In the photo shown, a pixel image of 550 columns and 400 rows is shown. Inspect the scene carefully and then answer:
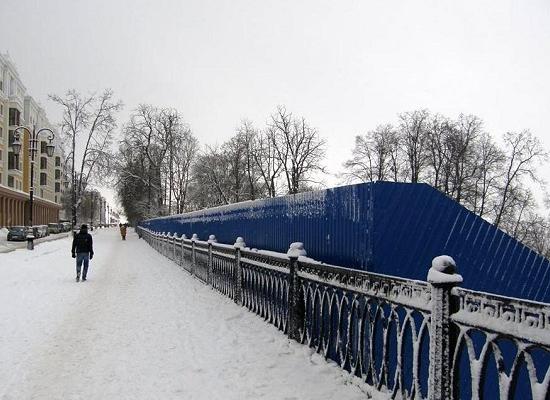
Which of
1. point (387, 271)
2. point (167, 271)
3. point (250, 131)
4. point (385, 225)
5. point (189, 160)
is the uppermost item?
point (250, 131)

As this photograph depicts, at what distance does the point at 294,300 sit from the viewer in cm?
614

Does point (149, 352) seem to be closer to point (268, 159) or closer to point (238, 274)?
point (238, 274)

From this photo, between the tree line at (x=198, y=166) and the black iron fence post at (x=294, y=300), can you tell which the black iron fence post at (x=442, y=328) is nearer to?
the black iron fence post at (x=294, y=300)

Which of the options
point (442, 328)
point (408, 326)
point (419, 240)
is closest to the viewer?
point (442, 328)

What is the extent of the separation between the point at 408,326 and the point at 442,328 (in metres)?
1.42

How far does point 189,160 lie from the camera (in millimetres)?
56281

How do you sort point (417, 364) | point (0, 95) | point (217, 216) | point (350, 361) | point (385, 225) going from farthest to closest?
point (0, 95) < point (217, 216) < point (385, 225) < point (350, 361) < point (417, 364)

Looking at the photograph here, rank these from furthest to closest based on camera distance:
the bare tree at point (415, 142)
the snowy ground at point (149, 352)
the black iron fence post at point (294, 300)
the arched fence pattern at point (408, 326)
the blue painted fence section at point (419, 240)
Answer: the bare tree at point (415, 142)
the black iron fence post at point (294, 300)
the blue painted fence section at point (419, 240)
the snowy ground at point (149, 352)
the arched fence pattern at point (408, 326)

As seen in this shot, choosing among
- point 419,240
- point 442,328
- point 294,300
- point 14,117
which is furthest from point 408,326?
point 14,117

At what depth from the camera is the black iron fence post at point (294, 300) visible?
6.10 meters

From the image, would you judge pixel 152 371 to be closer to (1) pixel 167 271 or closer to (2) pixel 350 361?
(2) pixel 350 361

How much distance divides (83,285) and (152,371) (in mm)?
→ 7872

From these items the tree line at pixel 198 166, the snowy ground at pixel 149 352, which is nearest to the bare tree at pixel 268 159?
the tree line at pixel 198 166

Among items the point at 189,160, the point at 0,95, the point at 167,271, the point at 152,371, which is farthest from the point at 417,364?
the point at 0,95
